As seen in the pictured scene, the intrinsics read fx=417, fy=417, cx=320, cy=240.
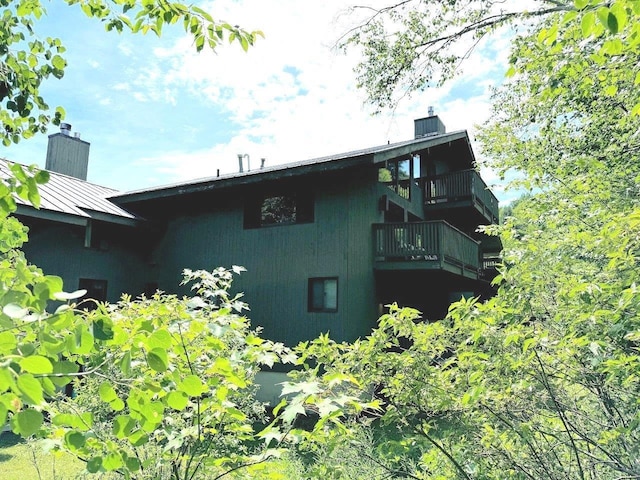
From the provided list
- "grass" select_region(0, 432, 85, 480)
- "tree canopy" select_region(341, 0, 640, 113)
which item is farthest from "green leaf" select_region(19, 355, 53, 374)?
"tree canopy" select_region(341, 0, 640, 113)

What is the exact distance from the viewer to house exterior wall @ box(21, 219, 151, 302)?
427 inches

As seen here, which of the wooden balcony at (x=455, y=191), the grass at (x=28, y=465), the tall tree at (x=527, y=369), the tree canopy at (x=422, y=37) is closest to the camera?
the tall tree at (x=527, y=369)

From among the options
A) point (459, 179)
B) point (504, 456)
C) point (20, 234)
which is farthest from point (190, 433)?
point (459, 179)

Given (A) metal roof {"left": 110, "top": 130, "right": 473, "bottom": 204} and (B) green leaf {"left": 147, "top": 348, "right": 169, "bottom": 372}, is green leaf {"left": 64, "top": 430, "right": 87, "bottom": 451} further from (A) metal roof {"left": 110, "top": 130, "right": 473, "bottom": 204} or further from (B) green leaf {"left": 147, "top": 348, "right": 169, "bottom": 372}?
(A) metal roof {"left": 110, "top": 130, "right": 473, "bottom": 204}

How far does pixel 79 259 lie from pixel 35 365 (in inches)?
485

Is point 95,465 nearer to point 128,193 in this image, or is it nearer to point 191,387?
point 191,387

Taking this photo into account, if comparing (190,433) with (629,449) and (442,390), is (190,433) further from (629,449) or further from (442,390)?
(629,449)

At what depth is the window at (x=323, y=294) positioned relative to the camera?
35.6ft

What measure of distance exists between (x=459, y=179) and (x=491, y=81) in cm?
430

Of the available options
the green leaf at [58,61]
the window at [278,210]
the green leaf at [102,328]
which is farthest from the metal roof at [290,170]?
the green leaf at [102,328]

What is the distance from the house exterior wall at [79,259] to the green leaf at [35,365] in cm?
1071

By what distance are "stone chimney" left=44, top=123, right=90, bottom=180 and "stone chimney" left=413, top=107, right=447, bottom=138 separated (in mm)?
13436

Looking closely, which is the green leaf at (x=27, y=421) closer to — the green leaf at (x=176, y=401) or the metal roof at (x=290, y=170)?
the green leaf at (x=176, y=401)

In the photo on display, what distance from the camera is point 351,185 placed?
11.1 meters
